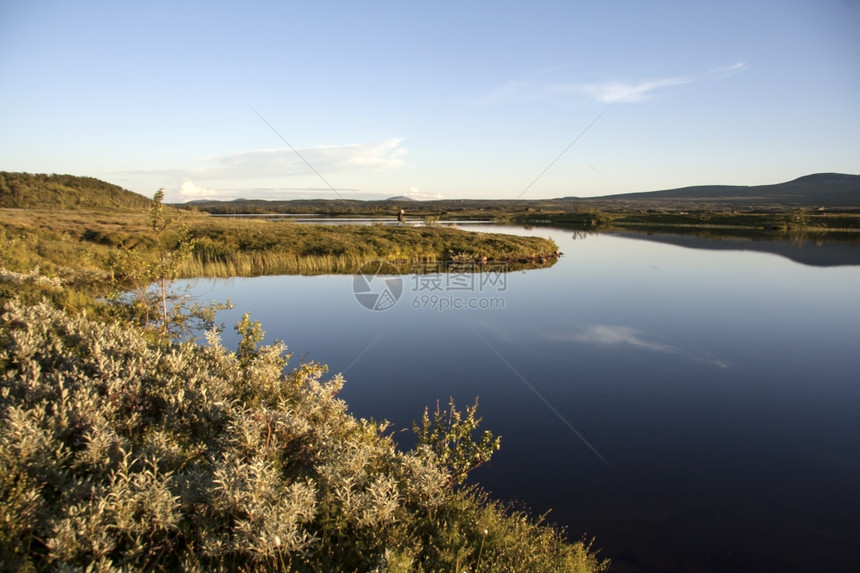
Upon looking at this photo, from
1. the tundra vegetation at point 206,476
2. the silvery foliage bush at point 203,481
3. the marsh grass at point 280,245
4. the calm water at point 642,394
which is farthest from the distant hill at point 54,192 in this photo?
the silvery foliage bush at point 203,481

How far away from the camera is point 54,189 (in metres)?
80.4

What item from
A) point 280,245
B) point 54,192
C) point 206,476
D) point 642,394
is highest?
point 54,192

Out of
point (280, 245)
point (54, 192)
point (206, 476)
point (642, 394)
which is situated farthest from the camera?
point (54, 192)

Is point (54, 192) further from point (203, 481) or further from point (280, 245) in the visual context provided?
point (203, 481)

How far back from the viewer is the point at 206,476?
359cm

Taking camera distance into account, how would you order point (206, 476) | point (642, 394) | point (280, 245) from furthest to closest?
point (280, 245), point (642, 394), point (206, 476)

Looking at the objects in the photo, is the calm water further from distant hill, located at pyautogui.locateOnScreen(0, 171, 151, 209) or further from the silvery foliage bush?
distant hill, located at pyautogui.locateOnScreen(0, 171, 151, 209)

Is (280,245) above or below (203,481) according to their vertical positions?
above

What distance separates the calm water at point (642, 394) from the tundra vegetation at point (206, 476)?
5.46 ft

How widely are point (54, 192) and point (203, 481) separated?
97871 millimetres

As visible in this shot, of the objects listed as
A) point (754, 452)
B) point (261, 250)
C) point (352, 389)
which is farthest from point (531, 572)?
point (261, 250)

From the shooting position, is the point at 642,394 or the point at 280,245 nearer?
the point at 642,394

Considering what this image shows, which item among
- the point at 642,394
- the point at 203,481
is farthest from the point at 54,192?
the point at 203,481

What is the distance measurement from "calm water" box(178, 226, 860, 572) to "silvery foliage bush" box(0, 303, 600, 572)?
2.13m
